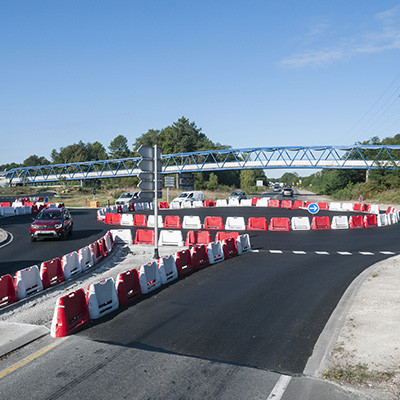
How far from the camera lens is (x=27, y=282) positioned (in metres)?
10.8

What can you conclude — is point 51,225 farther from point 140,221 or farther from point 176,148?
point 176,148

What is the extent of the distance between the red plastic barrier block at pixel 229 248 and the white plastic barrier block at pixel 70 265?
5579mm

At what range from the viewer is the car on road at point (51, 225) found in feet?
66.9

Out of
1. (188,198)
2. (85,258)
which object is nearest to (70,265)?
(85,258)

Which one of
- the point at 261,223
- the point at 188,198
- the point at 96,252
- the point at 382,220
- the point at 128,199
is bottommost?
the point at 382,220

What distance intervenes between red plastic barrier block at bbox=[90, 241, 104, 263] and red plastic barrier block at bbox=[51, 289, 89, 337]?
6.93m

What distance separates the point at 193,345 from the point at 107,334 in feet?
5.80

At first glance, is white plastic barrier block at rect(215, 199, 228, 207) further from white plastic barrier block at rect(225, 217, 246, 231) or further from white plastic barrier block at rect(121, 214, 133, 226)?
white plastic barrier block at rect(225, 217, 246, 231)

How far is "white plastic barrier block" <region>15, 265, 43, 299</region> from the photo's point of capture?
10.4 metres

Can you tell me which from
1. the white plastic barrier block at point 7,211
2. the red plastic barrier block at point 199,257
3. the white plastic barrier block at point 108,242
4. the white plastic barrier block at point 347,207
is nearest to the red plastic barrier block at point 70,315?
the red plastic barrier block at point 199,257

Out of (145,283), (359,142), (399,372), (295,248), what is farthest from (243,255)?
(359,142)

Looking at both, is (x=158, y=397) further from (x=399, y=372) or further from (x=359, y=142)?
(x=359, y=142)

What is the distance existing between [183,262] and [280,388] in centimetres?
774

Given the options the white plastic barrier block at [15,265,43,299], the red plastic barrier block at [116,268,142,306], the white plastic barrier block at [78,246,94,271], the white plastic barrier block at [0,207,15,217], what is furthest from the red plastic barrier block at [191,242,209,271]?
the white plastic barrier block at [0,207,15,217]
